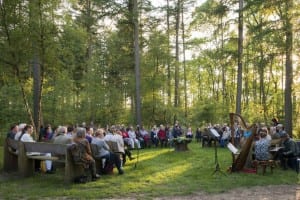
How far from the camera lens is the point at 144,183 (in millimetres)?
8516

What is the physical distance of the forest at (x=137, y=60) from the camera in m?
12.3

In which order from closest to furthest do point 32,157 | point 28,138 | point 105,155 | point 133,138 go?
point 32,157, point 105,155, point 28,138, point 133,138

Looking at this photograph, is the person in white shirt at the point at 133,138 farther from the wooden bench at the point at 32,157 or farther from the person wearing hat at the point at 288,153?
the person wearing hat at the point at 288,153

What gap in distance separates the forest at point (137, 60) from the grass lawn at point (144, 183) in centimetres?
428

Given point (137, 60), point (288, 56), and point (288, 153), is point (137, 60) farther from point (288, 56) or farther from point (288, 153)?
point (288, 153)

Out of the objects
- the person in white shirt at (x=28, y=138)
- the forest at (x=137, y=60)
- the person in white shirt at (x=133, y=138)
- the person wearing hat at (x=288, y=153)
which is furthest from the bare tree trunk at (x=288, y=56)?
the person in white shirt at (x=28, y=138)

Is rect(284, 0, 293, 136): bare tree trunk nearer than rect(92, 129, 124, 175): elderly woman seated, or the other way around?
rect(92, 129, 124, 175): elderly woman seated

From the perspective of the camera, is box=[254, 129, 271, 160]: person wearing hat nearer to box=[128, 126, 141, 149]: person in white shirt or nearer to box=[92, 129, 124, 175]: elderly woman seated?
box=[92, 129, 124, 175]: elderly woman seated

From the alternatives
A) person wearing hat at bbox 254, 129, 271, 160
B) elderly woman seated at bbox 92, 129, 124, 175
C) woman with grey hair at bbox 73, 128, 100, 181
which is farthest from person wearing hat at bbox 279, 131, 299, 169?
woman with grey hair at bbox 73, 128, 100, 181

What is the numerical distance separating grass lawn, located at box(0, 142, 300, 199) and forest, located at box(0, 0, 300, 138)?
14.0 feet

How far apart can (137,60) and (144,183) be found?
45.1 ft

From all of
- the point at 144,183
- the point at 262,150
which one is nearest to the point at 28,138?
the point at 144,183

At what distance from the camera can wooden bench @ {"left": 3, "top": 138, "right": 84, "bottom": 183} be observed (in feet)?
28.5

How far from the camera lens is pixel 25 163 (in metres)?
9.49
